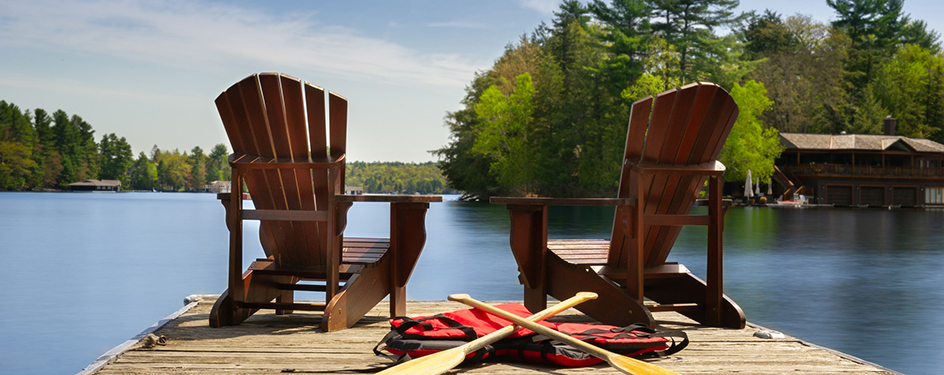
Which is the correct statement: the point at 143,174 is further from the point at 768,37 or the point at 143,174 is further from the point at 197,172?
the point at 768,37

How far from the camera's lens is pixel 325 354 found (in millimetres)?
3076

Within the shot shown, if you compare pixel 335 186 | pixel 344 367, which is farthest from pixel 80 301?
pixel 344 367

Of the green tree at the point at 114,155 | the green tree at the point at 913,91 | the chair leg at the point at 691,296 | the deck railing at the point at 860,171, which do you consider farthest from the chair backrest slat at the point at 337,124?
the green tree at the point at 114,155

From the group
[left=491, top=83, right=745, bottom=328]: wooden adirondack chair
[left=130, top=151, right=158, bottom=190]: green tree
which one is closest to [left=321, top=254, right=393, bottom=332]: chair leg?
[left=491, top=83, right=745, bottom=328]: wooden adirondack chair

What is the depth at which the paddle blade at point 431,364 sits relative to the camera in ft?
8.31

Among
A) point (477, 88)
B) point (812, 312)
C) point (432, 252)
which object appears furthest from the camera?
point (477, 88)

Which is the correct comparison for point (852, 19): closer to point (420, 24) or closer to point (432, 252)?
point (420, 24)

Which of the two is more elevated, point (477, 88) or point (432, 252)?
point (477, 88)

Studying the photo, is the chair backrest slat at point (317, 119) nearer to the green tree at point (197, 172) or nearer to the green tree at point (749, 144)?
the green tree at point (749, 144)

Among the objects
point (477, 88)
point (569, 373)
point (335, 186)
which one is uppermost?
point (477, 88)

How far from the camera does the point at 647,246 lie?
13.4ft

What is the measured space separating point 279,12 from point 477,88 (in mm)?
24557

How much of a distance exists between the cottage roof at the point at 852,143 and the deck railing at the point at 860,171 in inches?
46.0

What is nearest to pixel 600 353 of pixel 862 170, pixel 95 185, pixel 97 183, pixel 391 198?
pixel 391 198
